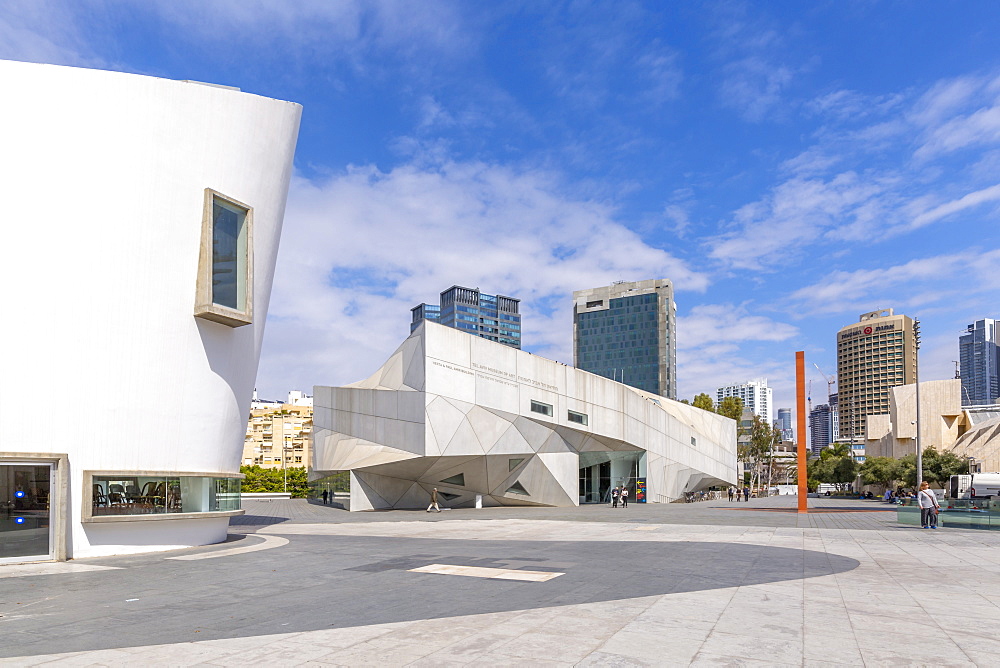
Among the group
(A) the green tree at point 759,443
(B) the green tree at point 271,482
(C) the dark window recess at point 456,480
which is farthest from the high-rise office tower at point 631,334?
(C) the dark window recess at point 456,480

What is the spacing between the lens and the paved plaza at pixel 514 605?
7.61m

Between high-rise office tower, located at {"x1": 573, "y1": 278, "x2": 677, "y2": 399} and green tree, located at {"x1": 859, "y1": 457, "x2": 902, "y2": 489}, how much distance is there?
94.9 m

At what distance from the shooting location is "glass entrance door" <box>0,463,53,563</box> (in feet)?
49.6

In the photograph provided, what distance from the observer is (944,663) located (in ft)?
23.4

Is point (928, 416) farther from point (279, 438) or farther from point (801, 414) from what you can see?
point (279, 438)

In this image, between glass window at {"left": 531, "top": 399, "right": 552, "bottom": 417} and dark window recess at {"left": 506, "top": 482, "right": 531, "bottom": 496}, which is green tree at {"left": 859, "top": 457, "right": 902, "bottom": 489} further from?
dark window recess at {"left": 506, "top": 482, "right": 531, "bottom": 496}

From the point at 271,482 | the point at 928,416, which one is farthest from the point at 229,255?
the point at 928,416

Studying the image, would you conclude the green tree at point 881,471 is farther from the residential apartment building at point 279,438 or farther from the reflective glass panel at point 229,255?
the residential apartment building at point 279,438

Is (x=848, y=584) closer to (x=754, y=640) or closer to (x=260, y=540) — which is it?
(x=754, y=640)

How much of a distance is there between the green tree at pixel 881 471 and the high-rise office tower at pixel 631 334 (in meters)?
94.9

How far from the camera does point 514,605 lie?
402 inches

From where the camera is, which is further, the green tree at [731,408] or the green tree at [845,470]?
the green tree at [731,408]

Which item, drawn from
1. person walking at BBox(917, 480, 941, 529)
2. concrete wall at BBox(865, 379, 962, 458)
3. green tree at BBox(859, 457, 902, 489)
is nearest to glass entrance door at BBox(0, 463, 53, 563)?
person walking at BBox(917, 480, 941, 529)

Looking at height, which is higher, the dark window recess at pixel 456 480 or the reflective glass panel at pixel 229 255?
the reflective glass panel at pixel 229 255
